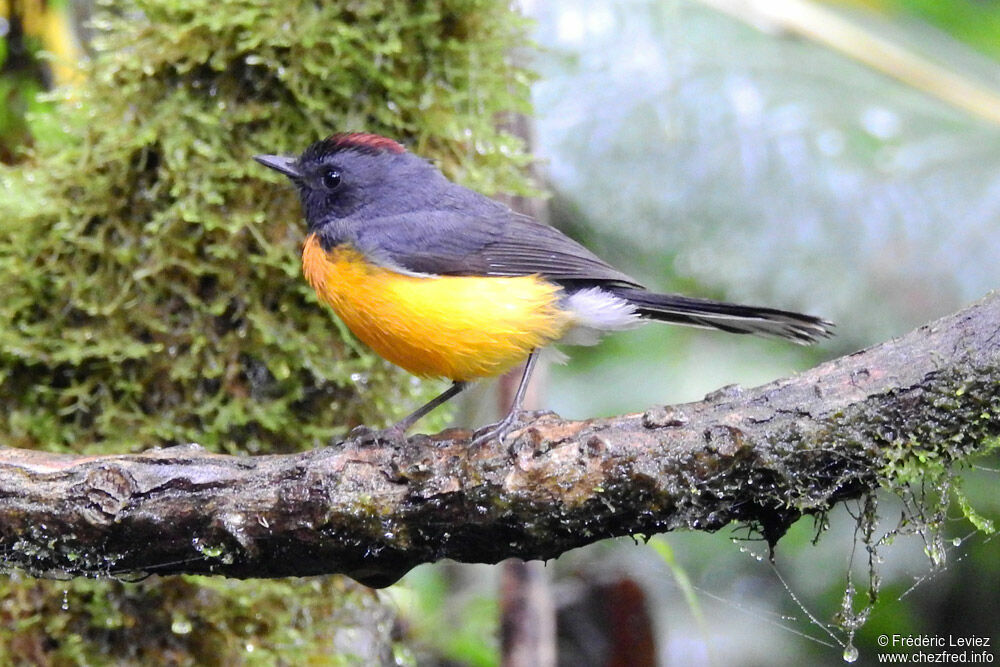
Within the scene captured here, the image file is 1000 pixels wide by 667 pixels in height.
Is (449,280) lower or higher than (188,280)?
lower

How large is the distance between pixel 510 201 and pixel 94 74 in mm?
1955

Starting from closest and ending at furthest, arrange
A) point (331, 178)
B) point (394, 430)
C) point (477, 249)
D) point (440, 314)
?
point (394, 430) < point (440, 314) < point (477, 249) < point (331, 178)

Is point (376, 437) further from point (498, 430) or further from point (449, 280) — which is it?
point (449, 280)

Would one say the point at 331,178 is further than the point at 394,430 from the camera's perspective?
Yes

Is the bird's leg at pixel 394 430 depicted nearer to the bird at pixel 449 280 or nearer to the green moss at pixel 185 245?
the bird at pixel 449 280

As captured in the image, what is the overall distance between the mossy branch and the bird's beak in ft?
3.68

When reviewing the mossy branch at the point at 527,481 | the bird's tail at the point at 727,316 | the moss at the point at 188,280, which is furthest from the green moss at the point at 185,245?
the bird's tail at the point at 727,316

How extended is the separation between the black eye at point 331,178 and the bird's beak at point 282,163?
100mm

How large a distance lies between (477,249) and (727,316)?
866mm

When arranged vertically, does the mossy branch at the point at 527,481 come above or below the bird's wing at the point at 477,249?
below

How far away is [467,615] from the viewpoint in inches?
185

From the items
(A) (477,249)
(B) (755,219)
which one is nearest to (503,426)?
(A) (477,249)

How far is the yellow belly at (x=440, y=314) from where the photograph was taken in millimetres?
3006

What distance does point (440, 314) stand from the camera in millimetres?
3014
